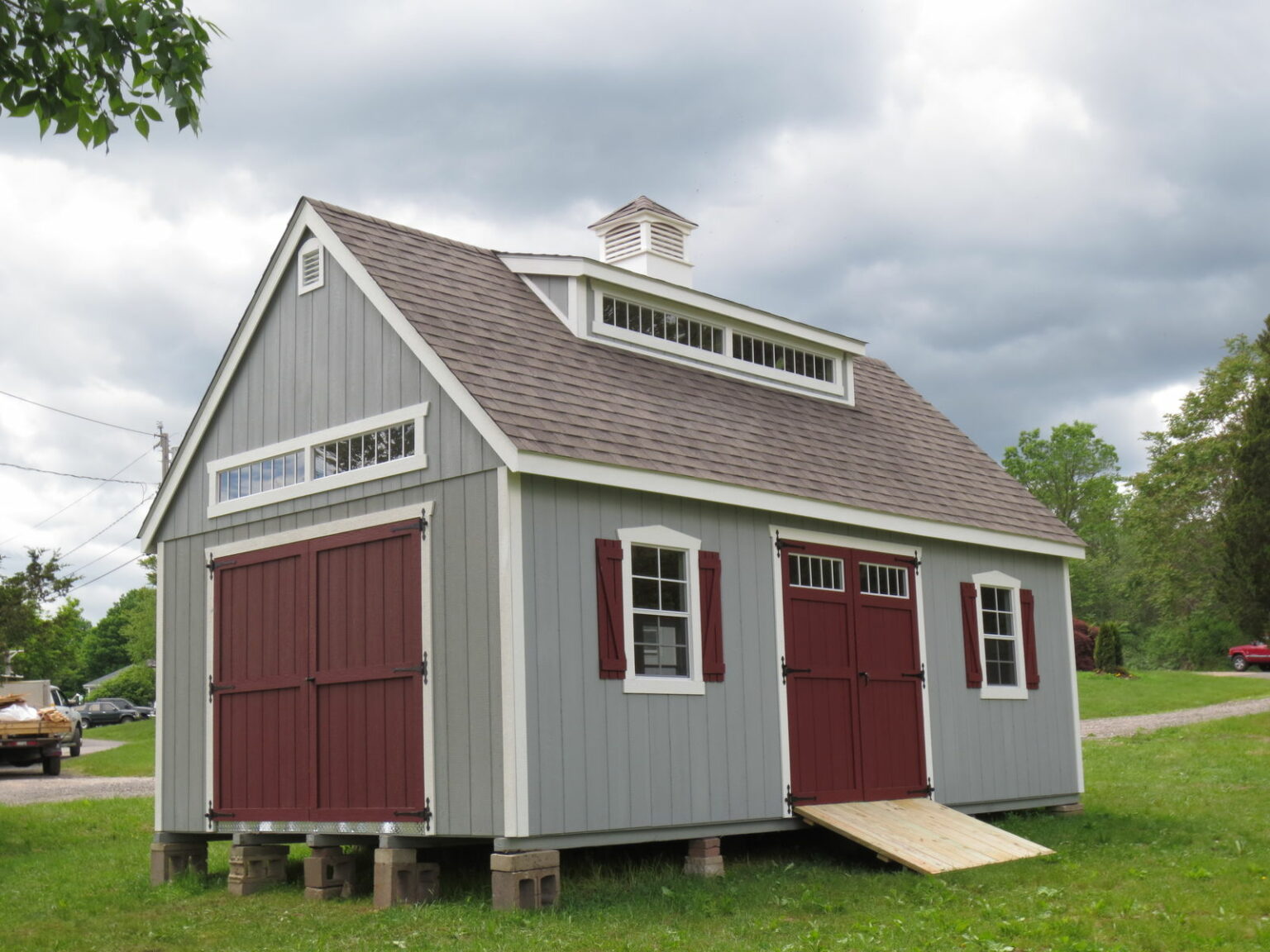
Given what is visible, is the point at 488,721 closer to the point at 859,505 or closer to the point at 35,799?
the point at 859,505

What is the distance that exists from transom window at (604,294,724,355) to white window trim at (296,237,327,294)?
2715 millimetres

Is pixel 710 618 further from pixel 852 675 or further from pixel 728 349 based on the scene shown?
pixel 728 349

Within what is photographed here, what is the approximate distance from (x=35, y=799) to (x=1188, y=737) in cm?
1987

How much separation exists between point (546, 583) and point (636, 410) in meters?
2.34

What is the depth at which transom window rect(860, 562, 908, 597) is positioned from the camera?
44.0ft

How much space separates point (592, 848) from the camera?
12336 mm

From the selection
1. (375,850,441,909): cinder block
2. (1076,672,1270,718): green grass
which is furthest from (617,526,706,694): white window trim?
(1076,672,1270,718): green grass

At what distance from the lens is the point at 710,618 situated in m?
11.5

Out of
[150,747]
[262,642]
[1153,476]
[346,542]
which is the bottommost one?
[150,747]

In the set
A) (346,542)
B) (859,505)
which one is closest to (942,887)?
(859,505)

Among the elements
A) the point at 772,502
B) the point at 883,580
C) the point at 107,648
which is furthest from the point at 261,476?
the point at 107,648

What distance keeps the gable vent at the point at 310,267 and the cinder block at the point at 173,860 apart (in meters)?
5.48

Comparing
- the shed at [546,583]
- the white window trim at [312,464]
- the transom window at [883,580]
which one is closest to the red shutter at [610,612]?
the shed at [546,583]

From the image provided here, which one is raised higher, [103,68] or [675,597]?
[103,68]
